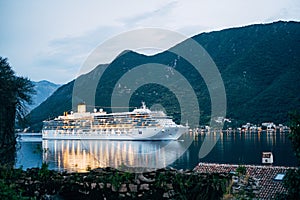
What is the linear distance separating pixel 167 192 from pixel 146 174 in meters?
0.27

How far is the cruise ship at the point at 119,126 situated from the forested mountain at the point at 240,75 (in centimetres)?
1223

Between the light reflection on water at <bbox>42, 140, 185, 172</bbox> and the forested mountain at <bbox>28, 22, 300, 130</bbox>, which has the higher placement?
the forested mountain at <bbox>28, 22, 300, 130</bbox>

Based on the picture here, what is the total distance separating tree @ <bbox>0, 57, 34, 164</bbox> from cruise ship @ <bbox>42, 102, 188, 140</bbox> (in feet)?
156

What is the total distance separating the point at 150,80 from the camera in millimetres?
95375

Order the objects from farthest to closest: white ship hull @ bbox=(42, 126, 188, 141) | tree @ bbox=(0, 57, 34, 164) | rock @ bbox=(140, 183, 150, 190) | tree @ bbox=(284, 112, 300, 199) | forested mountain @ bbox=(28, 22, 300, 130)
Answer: forested mountain @ bbox=(28, 22, 300, 130)
white ship hull @ bbox=(42, 126, 188, 141)
tree @ bbox=(0, 57, 34, 164)
tree @ bbox=(284, 112, 300, 199)
rock @ bbox=(140, 183, 150, 190)

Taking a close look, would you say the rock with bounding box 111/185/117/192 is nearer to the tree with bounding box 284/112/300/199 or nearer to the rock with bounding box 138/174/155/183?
the rock with bounding box 138/174/155/183

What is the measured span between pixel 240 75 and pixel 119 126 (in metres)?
42.5

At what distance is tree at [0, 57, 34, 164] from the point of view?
5199 millimetres

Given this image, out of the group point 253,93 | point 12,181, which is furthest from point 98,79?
point 12,181

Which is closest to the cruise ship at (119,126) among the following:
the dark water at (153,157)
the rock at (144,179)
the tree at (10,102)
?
the dark water at (153,157)

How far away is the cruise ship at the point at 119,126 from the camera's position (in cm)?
5397

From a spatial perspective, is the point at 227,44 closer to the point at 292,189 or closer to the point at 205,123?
the point at 205,123

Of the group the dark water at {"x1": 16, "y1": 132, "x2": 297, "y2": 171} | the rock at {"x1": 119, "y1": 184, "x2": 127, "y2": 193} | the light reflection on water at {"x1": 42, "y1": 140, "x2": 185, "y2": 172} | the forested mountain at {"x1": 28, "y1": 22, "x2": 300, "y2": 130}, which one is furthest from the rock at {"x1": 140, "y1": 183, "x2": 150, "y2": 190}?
the forested mountain at {"x1": 28, "y1": 22, "x2": 300, "y2": 130}

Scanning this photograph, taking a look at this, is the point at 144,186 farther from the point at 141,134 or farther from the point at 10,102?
the point at 141,134
